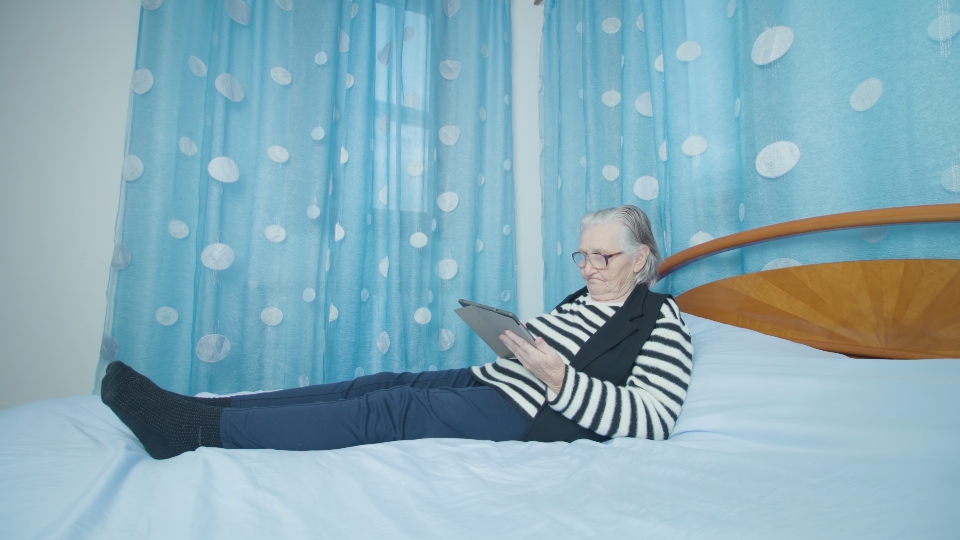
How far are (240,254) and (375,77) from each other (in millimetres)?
850

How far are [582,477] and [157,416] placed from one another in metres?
0.68

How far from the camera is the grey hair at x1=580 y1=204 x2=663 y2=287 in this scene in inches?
46.3

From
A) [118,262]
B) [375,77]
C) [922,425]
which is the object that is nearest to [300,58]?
[375,77]

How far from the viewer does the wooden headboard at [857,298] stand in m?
0.85

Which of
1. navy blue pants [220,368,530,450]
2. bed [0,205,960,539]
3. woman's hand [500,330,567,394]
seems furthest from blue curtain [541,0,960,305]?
navy blue pants [220,368,530,450]

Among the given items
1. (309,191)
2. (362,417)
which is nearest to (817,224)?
(362,417)

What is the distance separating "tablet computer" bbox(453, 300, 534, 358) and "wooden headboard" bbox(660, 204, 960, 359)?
64cm

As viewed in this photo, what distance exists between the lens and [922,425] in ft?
2.07

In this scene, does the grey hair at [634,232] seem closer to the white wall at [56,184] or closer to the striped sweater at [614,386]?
the striped sweater at [614,386]

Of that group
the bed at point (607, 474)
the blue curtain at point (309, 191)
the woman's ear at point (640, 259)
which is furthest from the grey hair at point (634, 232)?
the blue curtain at point (309, 191)

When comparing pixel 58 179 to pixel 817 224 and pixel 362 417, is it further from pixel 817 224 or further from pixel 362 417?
pixel 817 224

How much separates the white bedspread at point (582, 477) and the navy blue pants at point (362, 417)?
72mm

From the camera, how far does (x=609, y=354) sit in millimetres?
958

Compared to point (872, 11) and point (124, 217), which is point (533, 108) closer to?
point (872, 11)
